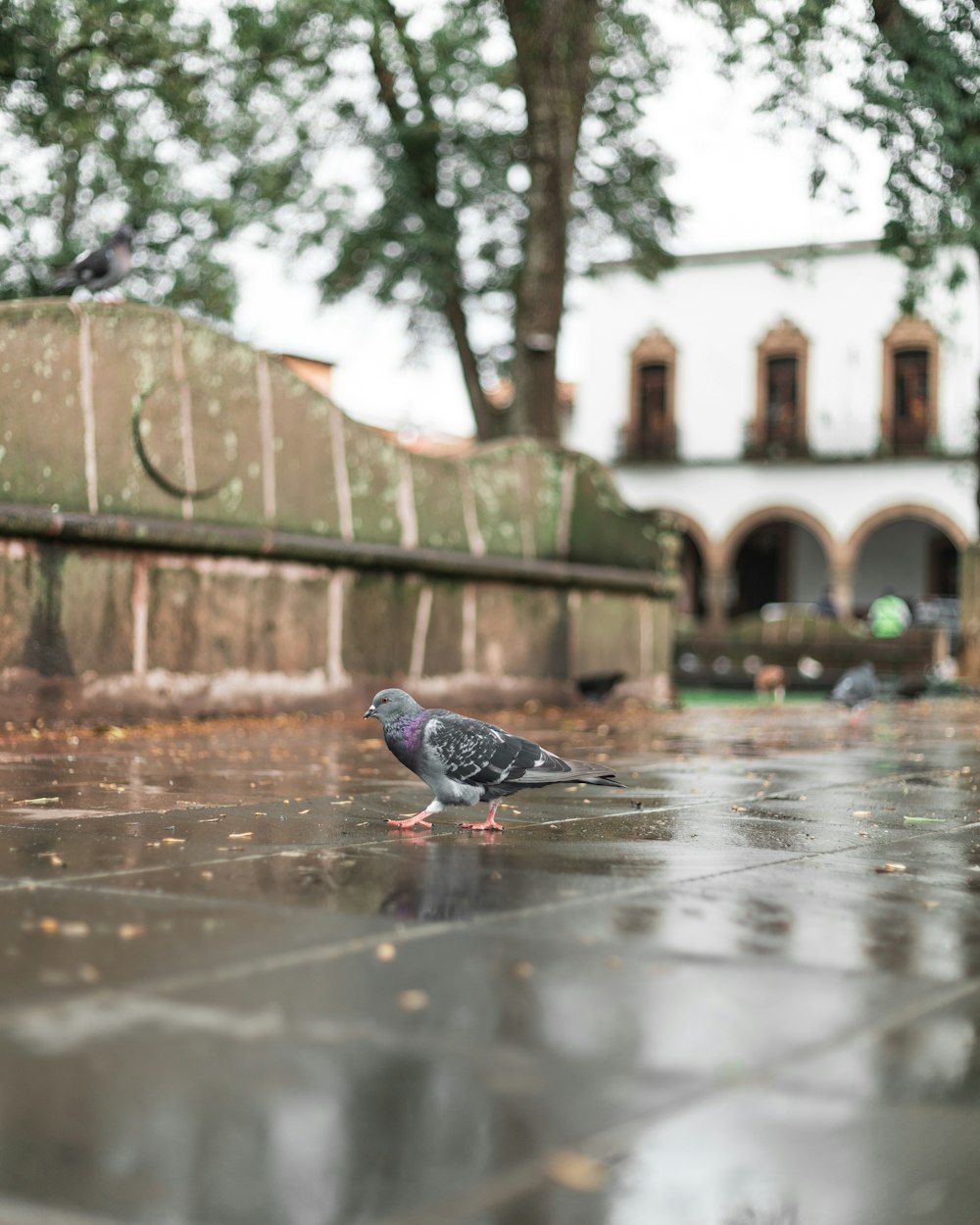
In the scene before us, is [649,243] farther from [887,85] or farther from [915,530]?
[915,530]

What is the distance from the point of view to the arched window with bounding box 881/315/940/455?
144ft

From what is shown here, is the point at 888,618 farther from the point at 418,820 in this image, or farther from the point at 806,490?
the point at 418,820

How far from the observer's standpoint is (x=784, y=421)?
46.2 meters

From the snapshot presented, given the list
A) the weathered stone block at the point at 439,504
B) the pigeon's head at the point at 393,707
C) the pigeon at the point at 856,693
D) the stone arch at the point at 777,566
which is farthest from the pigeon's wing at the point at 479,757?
the stone arch at the point at 777,566

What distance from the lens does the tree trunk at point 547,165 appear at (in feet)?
57.4

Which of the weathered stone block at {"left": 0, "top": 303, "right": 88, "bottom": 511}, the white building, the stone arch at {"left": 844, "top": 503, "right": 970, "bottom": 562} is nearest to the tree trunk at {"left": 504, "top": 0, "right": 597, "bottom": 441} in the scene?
the weathered stone block at {"left": 0, "top": 303, "right": 88, "bottom": 511}

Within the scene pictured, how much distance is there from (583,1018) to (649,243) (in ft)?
76.0

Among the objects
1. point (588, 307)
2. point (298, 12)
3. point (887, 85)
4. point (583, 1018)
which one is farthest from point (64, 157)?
point (583, 1018)

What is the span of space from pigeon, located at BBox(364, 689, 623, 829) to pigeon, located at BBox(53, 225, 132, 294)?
7.91m

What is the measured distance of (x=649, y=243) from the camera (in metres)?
25.2

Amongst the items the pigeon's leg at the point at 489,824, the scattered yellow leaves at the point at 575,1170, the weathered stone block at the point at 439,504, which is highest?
the weathered stone block at the point at 439,504

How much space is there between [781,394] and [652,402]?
3.63 meters

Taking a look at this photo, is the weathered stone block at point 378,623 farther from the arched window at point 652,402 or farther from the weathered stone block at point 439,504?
the arched window at point 652,402

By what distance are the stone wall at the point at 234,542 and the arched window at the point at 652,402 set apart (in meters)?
32.4
